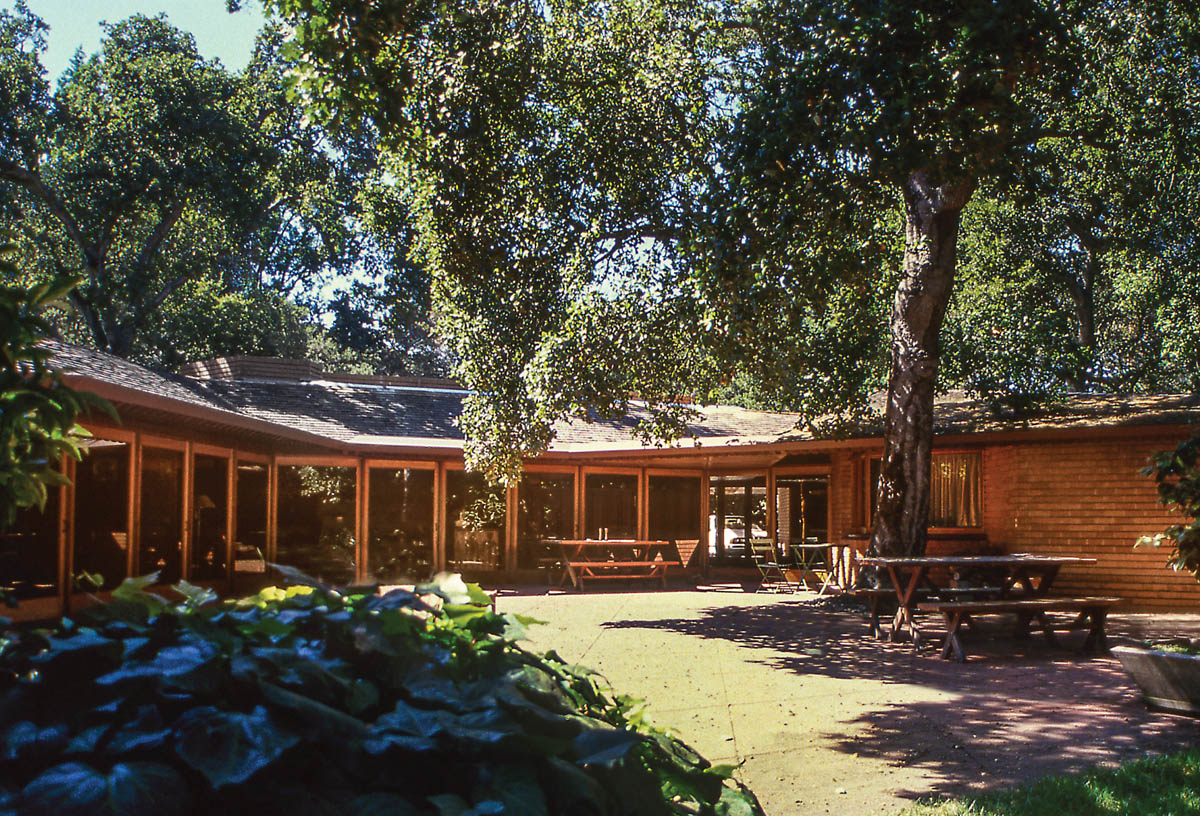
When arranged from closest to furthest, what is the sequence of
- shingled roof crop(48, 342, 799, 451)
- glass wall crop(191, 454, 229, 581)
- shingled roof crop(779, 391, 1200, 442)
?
glass wall crop(191, 454, 229, 581) < shingled roof crop(779, 391, 1200, 442) < shingled roof crop(48, 342, 799, 451)

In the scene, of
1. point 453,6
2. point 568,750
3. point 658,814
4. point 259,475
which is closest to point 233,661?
point 568,750

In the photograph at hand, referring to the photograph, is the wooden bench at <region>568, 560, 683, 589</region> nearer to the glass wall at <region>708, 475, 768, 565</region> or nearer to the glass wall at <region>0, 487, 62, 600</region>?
the glass wall at <region>708, 475, 768, 565</region>

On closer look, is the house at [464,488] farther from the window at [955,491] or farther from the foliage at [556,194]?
the foliage at [556,194]

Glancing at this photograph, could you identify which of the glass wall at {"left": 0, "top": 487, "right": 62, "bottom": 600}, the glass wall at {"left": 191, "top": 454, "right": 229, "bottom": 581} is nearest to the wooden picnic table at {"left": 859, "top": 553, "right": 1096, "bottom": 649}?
the glass wall at {"left": 0, "top": 487, "right": 62, "bottom": 600}

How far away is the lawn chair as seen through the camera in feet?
59.3

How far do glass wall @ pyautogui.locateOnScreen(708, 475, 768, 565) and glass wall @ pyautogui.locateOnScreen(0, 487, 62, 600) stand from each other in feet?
44.8

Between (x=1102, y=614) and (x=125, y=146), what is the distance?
845 inches

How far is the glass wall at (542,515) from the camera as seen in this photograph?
19703 mm

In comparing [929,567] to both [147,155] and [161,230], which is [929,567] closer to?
[147,155]

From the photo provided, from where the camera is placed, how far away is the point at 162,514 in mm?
12766

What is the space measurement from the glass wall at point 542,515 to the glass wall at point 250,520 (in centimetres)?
529

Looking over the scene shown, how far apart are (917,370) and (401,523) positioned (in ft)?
34.1

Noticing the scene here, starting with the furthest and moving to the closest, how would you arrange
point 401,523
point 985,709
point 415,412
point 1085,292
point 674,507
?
point 1085,292 < point 674,507 < point 415,412 < point 401,523 < point 985,709

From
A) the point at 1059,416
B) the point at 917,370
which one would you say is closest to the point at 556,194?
the point at 917,370
